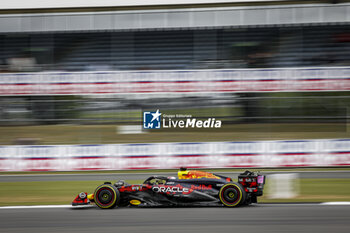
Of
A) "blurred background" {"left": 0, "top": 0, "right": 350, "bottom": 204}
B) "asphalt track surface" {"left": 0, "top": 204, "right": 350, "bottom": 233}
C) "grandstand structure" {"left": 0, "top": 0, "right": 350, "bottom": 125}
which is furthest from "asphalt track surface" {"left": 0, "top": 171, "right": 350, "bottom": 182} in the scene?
"asphalt track surface" {"left": 0, "top": 204, "right": 350, "bottom": 233}

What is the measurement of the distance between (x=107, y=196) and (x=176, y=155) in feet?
18.8

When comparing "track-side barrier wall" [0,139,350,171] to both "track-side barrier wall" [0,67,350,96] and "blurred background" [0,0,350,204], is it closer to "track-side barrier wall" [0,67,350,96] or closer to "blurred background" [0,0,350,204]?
"blurred background" [0,0,350,204]

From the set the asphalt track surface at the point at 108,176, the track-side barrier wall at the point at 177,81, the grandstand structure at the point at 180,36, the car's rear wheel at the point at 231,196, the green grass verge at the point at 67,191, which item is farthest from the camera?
the grandstand structure at the point at 180,36

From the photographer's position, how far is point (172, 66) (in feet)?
52.6

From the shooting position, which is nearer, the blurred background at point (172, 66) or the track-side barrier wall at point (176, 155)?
the track-side barrier wall at point (176, 155)

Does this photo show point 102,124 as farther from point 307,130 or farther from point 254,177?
point 254,177

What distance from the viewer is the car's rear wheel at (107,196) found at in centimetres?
754

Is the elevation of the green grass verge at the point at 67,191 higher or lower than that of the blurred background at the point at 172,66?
lower

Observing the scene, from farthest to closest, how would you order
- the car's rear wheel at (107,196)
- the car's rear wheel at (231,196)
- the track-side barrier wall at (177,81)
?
the track-side barrier wall at (177,81) → the car's rear wheel at (107,196) → the car's rear wheel at (231,196)

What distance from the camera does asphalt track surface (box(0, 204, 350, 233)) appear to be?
20.0 ft

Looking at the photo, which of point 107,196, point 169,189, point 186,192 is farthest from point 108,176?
point 186,192
